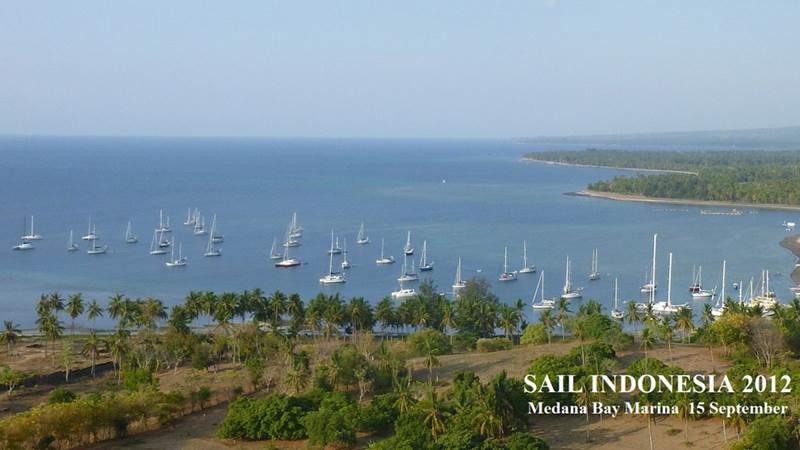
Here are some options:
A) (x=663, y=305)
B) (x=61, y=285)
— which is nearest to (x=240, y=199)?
(x=61, y=285)

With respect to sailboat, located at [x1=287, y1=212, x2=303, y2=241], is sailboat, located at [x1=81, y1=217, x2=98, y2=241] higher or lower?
lower

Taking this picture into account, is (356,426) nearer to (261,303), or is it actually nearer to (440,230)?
(261,303)

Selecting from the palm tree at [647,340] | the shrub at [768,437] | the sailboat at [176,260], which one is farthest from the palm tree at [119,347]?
the sailboat at [176,260]

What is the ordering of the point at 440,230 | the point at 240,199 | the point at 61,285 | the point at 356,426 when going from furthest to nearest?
the point at 240,199 → the point at 440,230 → the point at 61,285 → the point at 356,426

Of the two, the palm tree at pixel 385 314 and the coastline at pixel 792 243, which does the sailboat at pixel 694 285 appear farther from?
the palm tree at pixel 385 314

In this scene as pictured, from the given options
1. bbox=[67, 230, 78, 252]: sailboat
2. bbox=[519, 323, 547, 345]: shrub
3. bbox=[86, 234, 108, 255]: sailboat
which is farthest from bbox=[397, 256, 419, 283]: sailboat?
bbox=[67, 230, 78, 252]: sailboat

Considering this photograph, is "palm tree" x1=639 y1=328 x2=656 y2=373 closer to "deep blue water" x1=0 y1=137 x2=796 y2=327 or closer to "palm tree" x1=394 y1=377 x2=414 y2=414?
"palm tree" x1=394 y1=377 x2=414 y2=414
